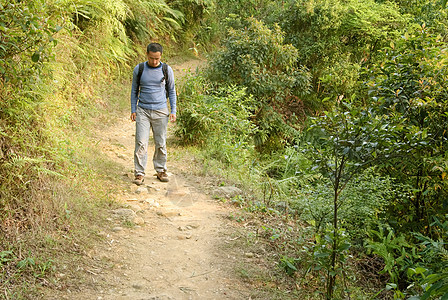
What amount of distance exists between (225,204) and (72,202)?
2.31 m

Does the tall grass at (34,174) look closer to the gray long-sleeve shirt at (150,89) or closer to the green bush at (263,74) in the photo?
the gray long-sleeve shirt at (150,89)

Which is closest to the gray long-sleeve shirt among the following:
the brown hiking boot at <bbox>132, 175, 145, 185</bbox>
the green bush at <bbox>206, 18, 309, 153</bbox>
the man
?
the man

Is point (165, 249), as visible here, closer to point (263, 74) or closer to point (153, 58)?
point (153, 58)

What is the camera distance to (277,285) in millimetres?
4102

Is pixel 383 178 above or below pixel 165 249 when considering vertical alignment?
above

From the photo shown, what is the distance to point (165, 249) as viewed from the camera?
15.5 feet

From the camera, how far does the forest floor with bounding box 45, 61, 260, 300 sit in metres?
3.86

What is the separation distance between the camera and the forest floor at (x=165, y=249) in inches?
152

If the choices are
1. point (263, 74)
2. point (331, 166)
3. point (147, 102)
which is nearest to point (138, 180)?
point (147, 102)

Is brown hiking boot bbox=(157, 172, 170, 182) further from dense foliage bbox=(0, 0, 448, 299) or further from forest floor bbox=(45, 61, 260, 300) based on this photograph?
dense foliage bbox=(0, 0, 448, 299)

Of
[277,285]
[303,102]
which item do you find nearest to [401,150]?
[277,285]

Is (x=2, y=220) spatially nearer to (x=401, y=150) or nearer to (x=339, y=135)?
(x=339, y=135)

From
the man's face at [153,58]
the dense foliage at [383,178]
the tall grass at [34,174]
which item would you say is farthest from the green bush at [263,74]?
the tall grass at [34,174]

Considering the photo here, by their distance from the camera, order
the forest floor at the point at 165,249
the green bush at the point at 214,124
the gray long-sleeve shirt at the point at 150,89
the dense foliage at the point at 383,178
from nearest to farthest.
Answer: the dense foliage at the point at 383,178, the forest floor at the point at 165,249, the gray long-sleeve shirt at the point at 150,89, the green bush at the point at 214,124
